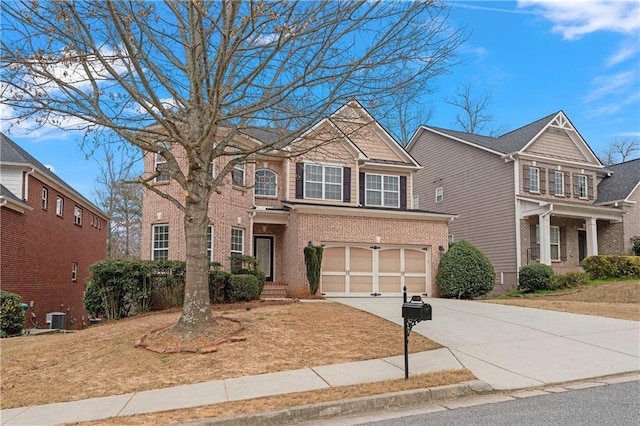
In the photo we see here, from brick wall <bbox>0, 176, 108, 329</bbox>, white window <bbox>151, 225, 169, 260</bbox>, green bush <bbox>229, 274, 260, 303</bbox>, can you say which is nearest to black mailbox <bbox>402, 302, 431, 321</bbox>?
green bush <bbox>229, 274, 260, 303</bbox>

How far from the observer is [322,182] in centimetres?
2027

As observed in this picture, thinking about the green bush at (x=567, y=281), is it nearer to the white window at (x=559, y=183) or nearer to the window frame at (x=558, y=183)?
the window frame at (x=558, y=183)

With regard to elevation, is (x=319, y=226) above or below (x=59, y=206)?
below

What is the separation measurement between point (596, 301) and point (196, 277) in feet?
47.7

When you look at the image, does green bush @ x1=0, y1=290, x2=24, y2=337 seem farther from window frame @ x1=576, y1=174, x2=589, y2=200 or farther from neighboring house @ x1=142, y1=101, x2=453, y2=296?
window frame @ x1=576, y1=174, x2=589, y2=200

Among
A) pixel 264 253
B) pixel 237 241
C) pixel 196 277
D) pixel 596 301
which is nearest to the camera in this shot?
pixel 196 277

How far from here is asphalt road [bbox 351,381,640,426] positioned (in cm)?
518

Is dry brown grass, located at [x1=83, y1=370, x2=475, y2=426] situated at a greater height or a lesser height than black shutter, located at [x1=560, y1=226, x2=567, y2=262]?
lesser

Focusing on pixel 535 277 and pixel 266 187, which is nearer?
pixel 266 187

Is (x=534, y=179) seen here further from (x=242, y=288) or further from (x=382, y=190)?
(x=242, y=288)

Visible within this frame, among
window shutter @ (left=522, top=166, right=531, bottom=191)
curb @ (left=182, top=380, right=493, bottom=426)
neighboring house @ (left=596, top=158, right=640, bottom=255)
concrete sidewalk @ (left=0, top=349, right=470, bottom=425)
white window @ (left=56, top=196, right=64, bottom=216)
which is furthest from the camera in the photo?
neighboring house @ (left=596, top=158, right=640, bottom=255)

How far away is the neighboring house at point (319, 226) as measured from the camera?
1750cm

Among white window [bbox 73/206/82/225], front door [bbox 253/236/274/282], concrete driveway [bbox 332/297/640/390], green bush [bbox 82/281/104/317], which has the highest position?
white window [bbox 73/206/82/225]

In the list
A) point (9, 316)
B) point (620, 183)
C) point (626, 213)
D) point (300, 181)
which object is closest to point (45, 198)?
point (9, 316)
